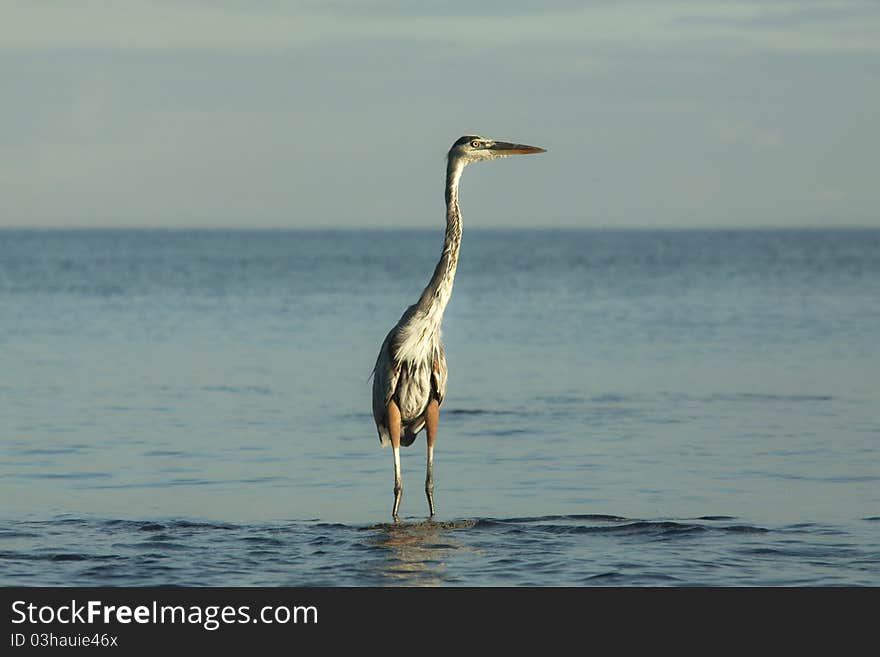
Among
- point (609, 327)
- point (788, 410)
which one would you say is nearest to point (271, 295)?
point (609, 327)

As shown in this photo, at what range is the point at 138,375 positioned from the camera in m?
22.7

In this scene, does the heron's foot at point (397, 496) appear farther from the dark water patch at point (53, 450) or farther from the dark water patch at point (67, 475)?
the dark water patch at point (53, 450)

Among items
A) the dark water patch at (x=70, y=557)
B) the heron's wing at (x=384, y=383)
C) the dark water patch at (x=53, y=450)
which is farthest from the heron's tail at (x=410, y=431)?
the dark water patch at (x=53, y=450)

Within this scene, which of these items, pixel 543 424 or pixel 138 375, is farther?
pixel 138 375

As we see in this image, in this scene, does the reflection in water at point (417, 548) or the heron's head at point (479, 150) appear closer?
the reflection in water at point (417, 548)

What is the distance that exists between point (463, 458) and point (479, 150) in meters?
3.95

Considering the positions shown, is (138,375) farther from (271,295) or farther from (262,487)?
(271,295)

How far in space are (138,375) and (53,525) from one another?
11363 millimetres

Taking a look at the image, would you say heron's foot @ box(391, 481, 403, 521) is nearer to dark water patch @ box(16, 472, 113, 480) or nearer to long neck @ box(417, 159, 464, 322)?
long neck @ box(417, 159, 464, 322)

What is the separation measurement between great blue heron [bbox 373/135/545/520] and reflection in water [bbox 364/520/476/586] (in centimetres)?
50

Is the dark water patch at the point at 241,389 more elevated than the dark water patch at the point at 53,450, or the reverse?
the dark water patch at the point at 241,389

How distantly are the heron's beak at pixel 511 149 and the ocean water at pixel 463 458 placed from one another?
3.06 metres

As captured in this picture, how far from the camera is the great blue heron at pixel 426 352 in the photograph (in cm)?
1215
